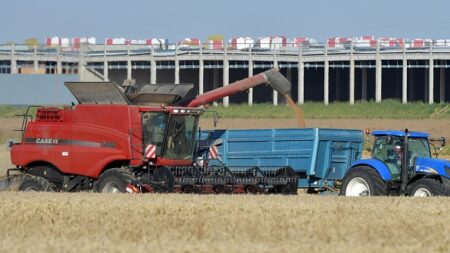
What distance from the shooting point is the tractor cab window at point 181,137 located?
28.2 m

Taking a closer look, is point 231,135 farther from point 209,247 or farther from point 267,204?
point 209,247

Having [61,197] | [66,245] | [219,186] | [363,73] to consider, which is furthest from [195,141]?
[363,73]

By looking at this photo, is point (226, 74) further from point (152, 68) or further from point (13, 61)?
point (13, 61)

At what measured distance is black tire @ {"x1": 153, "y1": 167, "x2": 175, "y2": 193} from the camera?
26.9 metres

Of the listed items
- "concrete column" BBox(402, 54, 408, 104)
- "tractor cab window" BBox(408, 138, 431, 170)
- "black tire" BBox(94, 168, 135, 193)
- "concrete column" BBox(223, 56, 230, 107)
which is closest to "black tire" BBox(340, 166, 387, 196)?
"tractor cab window" BBox(408, 138, 431, 170)

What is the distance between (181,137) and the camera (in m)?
28.5

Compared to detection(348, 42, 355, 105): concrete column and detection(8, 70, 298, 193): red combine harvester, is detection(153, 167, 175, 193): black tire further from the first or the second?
detection(348, 42, 355, 105): concrete column

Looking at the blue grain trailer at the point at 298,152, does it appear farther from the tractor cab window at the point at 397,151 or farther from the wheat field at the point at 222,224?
the wheat field at the point at 222,224

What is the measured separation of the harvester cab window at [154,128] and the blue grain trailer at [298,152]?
2.11 metres

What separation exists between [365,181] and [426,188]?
1.52 metres

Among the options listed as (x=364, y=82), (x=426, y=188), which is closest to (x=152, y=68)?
(x=364, y=82)

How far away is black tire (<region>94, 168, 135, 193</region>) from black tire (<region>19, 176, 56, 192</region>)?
1.42 m

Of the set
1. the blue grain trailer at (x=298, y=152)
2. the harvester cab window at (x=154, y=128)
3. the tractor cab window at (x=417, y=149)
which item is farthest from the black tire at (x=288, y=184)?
the harvester cab window at (x=154, y=128)

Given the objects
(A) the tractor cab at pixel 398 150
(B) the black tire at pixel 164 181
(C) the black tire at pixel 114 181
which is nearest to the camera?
(A) the tractor cab at pixel 398 150
